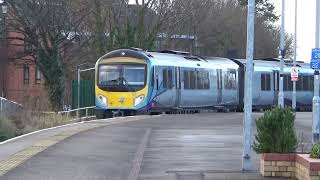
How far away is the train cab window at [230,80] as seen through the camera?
38291mm

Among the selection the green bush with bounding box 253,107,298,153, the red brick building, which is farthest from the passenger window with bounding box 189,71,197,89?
the green bush with bounding box 253,107,298,153

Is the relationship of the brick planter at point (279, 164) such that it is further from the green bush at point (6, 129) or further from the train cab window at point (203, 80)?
the train cab window at point (203, 80)

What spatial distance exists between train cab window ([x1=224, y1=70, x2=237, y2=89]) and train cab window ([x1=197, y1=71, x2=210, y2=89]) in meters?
2.39

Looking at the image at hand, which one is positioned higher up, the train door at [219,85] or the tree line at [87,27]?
the tree line at [87,27]

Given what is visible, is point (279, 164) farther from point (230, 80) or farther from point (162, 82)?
point (230, 80)

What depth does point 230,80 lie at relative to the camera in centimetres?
3878

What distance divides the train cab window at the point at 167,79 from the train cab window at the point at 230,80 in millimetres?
6623

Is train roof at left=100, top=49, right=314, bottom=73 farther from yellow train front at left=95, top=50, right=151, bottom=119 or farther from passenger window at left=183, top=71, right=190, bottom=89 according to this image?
passenger window at left=183, top=71, right=190, bottom=89

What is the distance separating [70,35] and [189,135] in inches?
1119

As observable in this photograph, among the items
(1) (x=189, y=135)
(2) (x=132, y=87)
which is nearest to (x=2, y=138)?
(1) (x=189, y=135)

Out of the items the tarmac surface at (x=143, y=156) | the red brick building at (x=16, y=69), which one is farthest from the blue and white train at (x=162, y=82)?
the red brick building at (x=16, y=69)

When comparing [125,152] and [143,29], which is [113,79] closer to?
[143,29]

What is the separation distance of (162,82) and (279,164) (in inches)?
821

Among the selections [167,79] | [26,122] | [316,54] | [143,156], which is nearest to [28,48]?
[167,79]
